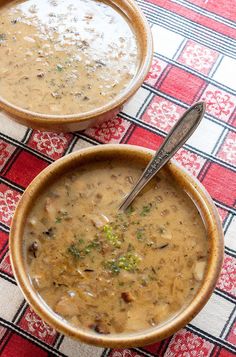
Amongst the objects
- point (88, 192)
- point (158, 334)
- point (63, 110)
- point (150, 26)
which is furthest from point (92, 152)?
point (150, 26)

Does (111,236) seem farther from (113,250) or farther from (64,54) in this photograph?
(64,54)

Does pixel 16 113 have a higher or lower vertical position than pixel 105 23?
lower

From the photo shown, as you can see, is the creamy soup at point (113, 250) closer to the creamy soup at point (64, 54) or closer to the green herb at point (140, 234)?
the green herb at point (140, 234)

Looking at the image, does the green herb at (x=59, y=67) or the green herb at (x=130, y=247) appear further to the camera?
the green herb at (x=59, y=67)

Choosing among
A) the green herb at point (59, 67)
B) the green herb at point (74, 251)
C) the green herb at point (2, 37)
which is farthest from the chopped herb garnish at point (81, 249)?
the green herb at point (2, 37)

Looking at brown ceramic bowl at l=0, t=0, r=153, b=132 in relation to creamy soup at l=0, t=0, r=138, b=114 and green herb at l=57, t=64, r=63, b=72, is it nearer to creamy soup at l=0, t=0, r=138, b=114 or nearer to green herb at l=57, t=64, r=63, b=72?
creamy soup at l=0, t=0, r=138, b=114

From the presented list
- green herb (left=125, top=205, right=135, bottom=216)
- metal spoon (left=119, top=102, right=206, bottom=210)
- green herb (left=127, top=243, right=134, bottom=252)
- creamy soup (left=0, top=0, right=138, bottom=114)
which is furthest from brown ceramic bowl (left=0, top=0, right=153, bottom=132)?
green herb (left=127, top=243, right=134, bottom=252)

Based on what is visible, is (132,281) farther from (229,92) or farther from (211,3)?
(211,3)

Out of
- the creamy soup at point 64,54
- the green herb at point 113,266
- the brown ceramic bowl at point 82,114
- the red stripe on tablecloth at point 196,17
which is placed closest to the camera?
the green herb at point 113,266
